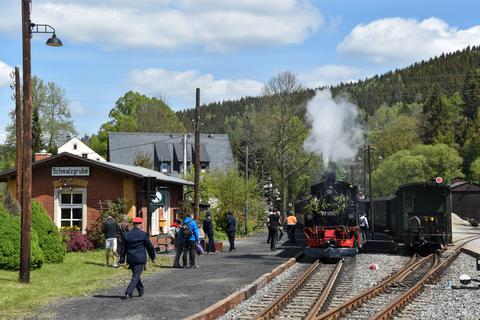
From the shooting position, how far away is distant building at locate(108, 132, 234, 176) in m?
66.9

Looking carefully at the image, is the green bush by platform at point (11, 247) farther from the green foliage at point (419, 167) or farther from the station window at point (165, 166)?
the green foliage at point (419, 167)

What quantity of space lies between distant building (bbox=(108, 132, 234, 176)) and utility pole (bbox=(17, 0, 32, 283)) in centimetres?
5136

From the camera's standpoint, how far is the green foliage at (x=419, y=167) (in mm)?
71688

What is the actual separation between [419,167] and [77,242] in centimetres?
5603

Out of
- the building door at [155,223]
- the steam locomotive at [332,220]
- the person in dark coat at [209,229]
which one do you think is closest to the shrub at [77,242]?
the building door at [155,223]

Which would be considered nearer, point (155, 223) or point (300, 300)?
point (300, 300)

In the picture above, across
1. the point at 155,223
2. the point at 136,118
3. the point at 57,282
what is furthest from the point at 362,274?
the point at 136,118

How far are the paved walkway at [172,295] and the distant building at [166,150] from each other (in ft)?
157

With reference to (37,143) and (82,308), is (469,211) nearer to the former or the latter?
(37,143)

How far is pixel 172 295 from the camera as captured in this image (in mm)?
12625

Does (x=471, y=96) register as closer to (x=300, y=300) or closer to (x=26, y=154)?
(x=300, y=300)

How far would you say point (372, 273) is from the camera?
17688mm

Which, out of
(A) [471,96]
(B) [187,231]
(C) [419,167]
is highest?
(A) [471,96]

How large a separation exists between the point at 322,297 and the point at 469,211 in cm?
5871
